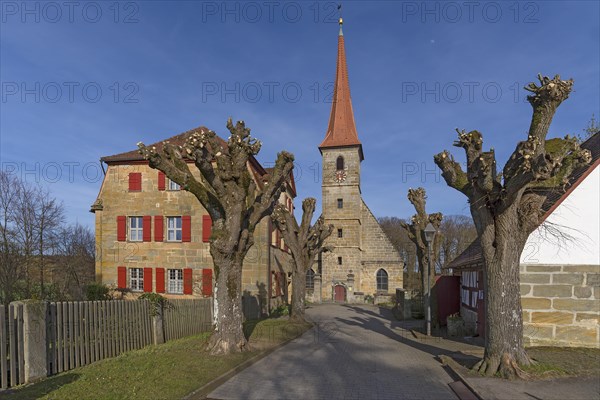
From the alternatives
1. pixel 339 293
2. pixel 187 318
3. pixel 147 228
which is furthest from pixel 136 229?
pixel 339 293

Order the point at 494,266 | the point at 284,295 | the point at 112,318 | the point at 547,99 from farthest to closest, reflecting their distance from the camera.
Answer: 1. the point at 284,295
2. the point at 112,318
3. the point at 494,266
4. the point at 547,99

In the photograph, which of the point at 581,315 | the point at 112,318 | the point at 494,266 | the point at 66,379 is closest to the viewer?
the point at 66,379

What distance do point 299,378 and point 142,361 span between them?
130 inches

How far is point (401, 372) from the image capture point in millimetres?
8922

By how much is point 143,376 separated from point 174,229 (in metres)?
16.2

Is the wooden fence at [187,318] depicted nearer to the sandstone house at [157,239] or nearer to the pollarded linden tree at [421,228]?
the sandstone house at [157,239]

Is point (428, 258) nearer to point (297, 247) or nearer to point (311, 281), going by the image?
point (297, 247)

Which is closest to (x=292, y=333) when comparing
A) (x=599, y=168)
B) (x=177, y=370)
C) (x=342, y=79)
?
(x=177, y=370)

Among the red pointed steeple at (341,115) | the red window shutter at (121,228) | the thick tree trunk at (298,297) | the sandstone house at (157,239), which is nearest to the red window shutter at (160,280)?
the sandstone house at (157,239)

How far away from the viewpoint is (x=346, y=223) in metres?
40.4

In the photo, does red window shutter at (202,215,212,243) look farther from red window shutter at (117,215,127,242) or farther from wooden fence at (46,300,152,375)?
wooden fence at (46,300,152,375)

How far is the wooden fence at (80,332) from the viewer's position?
6867 millimetres

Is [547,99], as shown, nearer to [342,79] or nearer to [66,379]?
[66,379]

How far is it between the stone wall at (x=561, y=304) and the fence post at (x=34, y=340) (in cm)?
1113
